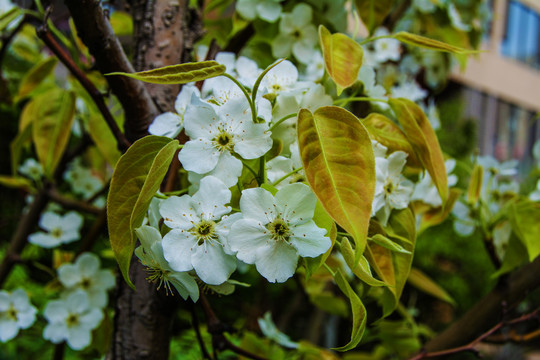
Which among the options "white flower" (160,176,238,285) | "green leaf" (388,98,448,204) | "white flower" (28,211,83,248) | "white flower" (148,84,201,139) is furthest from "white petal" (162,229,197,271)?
"white flower" (28,211,83,248)

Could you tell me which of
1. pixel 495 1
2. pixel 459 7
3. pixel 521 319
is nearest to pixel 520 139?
pixel 495 1

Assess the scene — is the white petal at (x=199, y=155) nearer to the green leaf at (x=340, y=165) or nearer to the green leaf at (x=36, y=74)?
the green leaf at (x=340, y=165)

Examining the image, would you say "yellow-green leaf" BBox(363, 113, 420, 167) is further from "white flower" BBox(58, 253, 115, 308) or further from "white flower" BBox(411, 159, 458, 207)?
"white flower" BBox(58, 253, 115, 308)

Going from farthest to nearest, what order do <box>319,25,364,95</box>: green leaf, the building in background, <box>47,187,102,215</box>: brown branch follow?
the building in background
<box>47,187,102,215</box>: brown branch
<box>319,25,364,95</box>: green leaf

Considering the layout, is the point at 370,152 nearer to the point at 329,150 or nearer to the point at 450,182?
the point at 329,150

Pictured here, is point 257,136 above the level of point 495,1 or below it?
above

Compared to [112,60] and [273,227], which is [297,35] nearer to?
[112,60]
